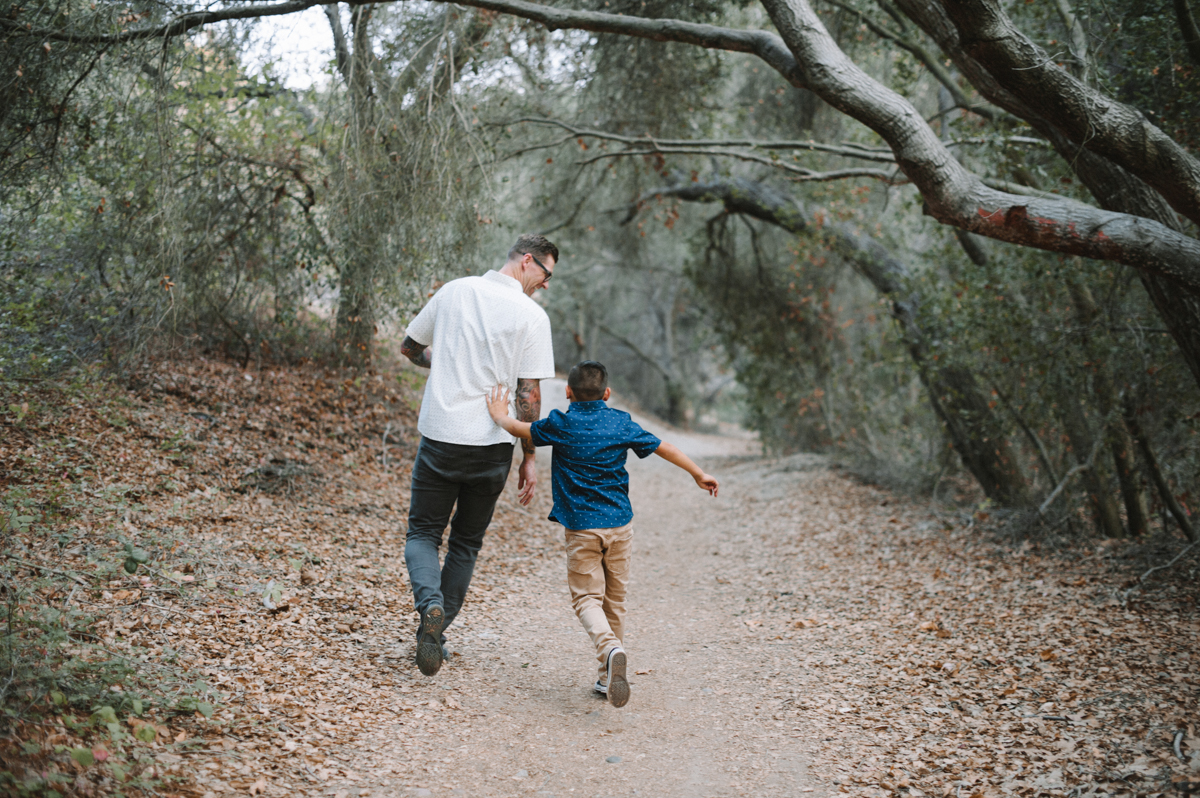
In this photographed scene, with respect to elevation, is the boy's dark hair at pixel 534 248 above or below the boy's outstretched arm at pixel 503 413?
above

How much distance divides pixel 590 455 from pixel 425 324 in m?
1.03

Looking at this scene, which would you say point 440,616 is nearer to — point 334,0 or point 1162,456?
point 334,0

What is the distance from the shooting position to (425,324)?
3779 millimetres

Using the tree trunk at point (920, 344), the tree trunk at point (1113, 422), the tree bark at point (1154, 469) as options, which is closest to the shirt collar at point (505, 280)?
the tree trunk at point (1113, 422)

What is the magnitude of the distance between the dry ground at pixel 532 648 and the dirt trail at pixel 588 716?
0.6 inches

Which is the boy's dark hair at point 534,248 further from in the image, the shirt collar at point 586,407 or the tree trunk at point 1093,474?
the tree trunk at point 1093,474

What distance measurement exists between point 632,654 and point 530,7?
447 cm

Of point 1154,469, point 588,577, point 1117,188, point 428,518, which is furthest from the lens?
point 1154,469

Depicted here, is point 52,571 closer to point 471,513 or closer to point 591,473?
point 471,513

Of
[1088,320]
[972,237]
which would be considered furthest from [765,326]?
[1088,320]

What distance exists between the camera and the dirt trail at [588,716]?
9.81 feet

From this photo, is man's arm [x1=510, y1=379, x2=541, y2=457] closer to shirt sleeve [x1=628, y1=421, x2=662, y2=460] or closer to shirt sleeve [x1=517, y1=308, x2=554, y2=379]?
shirt sleeve [x1=517, y1=308, x2=554, y2=379]

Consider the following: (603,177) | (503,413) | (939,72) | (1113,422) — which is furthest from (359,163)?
(1113,422)

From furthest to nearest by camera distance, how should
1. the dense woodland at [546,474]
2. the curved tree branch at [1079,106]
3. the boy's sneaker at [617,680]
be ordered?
the curved tree branch at [1079,106], the boy's sneaker at [617,680], the dense woodland at [546,474]
